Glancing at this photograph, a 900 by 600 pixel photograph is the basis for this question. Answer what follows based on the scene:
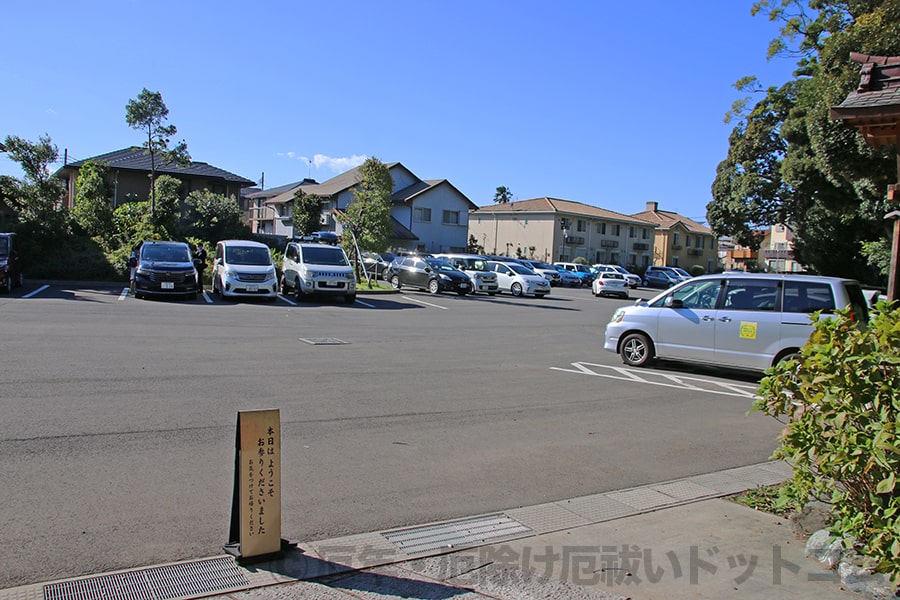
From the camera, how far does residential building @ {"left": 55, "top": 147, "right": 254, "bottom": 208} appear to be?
4288cm

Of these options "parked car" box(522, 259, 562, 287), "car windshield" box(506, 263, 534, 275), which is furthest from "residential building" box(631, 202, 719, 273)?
"car windshield" box(506, 263, 534, 275)

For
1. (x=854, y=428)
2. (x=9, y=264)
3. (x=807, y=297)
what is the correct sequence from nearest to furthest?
(x=854, y=428) → (x=807, y=297) → (x=9, y=264)

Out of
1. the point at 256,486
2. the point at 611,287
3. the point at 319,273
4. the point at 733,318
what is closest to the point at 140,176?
the point at 319,273

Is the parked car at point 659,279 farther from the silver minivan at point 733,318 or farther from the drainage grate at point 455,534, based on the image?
the drainage grate at point 455,534

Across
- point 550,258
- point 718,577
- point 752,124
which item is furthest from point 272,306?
point 550,258

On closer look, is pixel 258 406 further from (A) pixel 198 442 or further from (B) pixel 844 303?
(B) pixel 844 303

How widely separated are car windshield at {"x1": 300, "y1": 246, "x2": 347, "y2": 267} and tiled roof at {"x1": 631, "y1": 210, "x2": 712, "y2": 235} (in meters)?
62.2

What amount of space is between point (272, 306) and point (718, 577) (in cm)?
1819

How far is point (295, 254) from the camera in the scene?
24078mm

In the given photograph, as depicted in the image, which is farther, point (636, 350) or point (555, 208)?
point (555, 208)

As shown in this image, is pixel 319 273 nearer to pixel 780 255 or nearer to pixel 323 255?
pixel 323 255

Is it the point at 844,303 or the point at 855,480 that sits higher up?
the point at 844,303

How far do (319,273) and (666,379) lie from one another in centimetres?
1374

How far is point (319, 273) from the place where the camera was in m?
22.4
